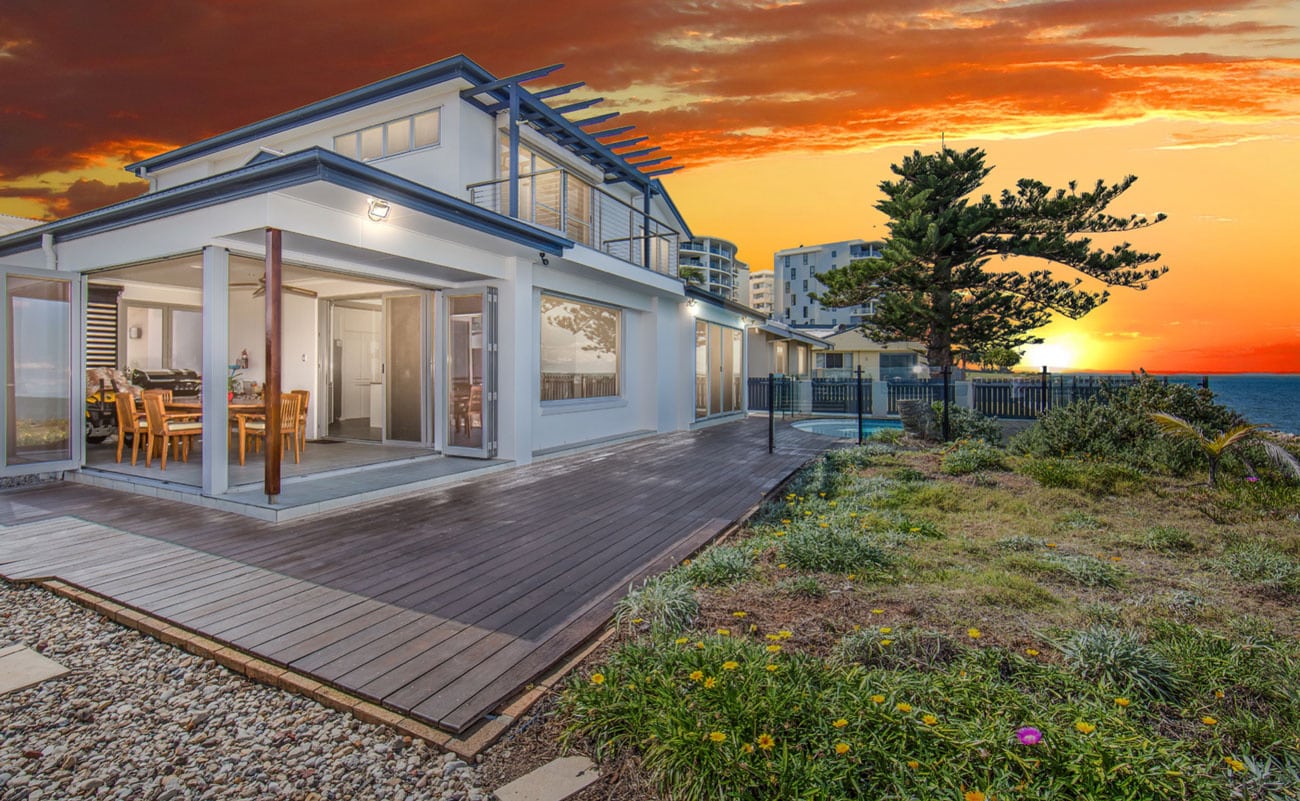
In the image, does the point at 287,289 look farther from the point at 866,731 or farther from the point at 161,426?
the point at 866,731

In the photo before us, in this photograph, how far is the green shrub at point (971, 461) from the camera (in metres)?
7.61

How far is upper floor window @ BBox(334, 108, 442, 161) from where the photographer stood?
347 inches

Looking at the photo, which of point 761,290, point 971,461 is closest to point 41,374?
point 971,461

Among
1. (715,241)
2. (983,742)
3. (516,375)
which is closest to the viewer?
(983,742)

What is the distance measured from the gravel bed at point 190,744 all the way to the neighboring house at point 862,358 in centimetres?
2628

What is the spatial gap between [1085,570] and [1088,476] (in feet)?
11.5

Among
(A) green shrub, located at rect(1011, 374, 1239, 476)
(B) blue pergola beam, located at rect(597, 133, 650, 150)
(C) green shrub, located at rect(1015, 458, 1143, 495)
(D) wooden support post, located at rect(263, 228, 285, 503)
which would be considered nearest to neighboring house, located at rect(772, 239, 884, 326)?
(B) blue pergola beam, located at rect(597, 133, 650, 150)

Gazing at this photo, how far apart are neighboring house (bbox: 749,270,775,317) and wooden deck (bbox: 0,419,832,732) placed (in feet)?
313

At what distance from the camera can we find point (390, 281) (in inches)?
320

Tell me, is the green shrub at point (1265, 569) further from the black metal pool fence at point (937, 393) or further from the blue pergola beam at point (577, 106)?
the blue pergola beam at point (577, 106)

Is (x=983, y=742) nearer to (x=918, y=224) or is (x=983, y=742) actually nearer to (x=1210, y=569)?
(x=1210, y=569)

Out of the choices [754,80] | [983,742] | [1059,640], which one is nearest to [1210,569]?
[1059,640]

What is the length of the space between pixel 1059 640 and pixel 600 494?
15.0 feet

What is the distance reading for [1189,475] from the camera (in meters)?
6.84
